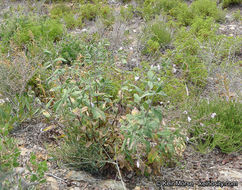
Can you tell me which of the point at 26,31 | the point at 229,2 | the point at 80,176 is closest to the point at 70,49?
the point at 26,31

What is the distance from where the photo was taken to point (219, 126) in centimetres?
275

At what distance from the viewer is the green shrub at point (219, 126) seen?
2711 mm

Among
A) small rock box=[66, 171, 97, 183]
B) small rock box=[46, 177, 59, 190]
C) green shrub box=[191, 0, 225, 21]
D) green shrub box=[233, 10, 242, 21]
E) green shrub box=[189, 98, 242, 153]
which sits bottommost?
small rock box=[66, 171, 97, 183]

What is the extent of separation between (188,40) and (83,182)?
10.4 ft

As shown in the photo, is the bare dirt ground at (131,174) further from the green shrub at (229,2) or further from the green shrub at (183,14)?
the green shrub at (229,2)

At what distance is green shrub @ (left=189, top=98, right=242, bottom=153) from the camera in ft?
8.90

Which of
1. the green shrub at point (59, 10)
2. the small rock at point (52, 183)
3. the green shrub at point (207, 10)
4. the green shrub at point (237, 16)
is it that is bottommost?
the small rock at point (52, 183)

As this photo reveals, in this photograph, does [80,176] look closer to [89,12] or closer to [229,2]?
[89,12]

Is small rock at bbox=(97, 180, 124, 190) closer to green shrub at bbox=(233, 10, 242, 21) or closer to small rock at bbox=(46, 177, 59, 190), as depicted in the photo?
small rock at bbox=(46, 177, 59, 190)

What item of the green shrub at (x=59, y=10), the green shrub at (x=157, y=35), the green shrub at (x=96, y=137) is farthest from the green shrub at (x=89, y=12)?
the green shrub at (x=96, y=137)

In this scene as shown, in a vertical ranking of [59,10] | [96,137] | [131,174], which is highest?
[59,10]

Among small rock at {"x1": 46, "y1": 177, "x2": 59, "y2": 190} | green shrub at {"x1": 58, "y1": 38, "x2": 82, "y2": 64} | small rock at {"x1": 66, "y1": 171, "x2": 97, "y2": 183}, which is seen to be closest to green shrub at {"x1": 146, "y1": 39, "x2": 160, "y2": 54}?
green shrub at {"x1": 58, "y1": 38, "x2": 82, "y2": 64}

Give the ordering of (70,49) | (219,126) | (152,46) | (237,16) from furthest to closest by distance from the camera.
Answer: (237,16)
(152,46)
(70,49)
(219,126)

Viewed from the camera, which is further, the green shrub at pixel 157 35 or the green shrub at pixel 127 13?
the green shrub at pixel 127 13
